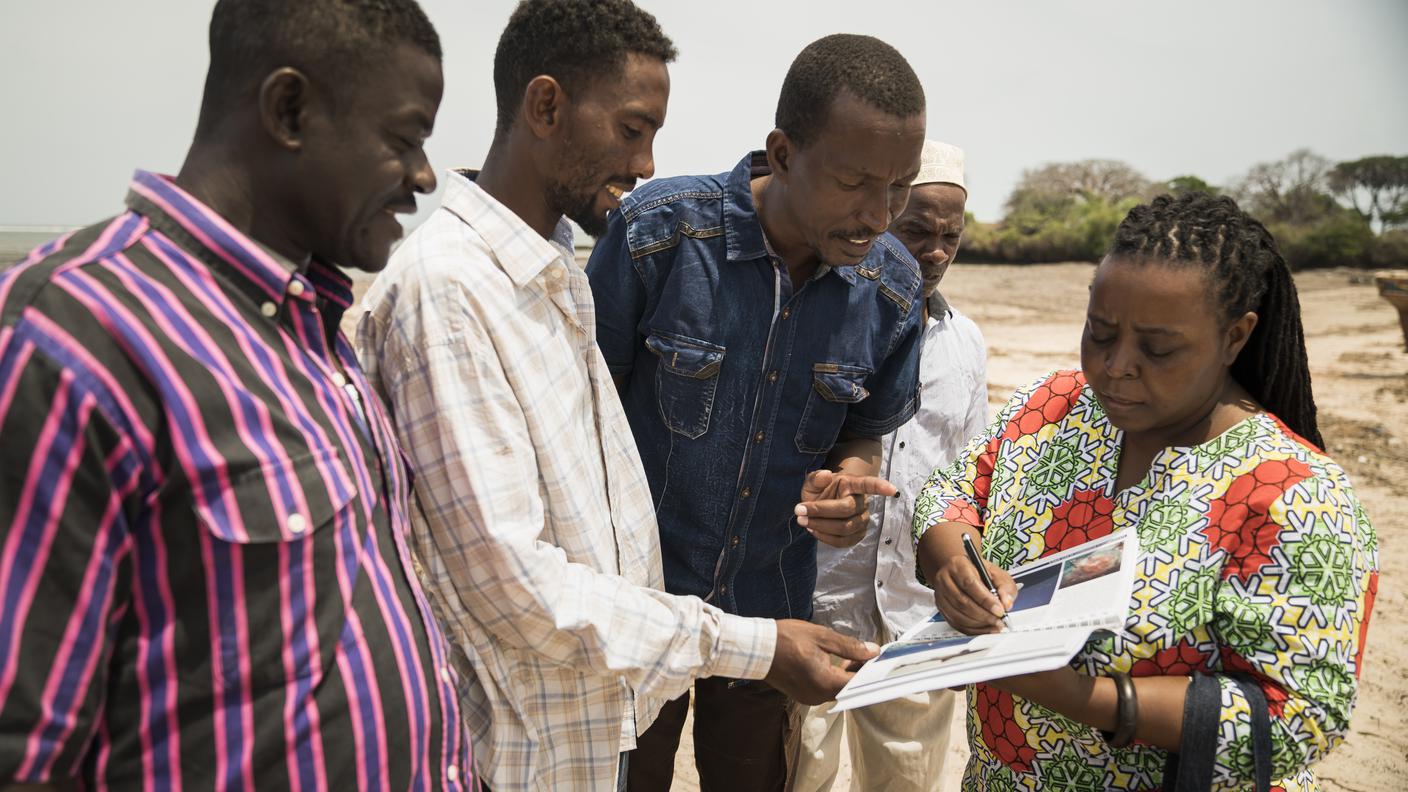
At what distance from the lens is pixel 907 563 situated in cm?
317

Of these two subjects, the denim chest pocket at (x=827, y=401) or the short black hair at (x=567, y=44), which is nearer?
Result: the short black hair at (x=567, y=44)

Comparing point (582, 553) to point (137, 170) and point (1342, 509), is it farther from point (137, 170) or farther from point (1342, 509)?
point (1342, 509)

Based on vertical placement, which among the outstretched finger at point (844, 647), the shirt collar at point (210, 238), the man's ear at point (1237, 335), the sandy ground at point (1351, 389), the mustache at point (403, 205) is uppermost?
the mustache at point (403, 205)

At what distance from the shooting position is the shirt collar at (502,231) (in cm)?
169

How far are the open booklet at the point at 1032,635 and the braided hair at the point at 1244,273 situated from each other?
427mm

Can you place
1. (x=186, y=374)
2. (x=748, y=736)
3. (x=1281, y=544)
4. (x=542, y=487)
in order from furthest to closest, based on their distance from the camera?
(x=748, y=736) < (x=542, y=487) < (x=1281, y=544) < (x=186, y=374)

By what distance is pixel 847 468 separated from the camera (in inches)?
99.5

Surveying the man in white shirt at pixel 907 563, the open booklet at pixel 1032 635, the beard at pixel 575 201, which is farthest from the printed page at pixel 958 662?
the man in white shirt at pixel 907 563

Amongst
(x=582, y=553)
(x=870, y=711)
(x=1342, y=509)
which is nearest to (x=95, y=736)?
(x=582, y=553)

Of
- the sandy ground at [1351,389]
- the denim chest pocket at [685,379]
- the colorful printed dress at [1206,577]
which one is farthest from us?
the sandy ground at [1351,389]

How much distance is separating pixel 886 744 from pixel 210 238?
263cm

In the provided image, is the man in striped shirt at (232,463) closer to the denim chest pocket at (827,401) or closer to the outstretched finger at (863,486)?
the outstretched finger at (863,486)

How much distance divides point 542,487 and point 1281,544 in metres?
1.20

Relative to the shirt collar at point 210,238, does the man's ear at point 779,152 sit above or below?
above
